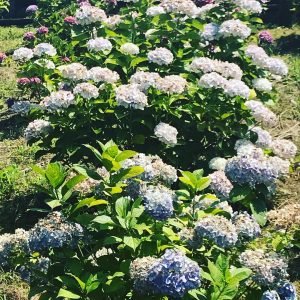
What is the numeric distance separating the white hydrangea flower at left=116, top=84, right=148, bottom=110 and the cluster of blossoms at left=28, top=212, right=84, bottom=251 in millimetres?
1682

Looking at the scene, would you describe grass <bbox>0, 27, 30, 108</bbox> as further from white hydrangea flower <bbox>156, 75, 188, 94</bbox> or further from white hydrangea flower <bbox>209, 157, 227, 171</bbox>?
white hydrangea flower <bbox>209, 157, 227, 171</bbox>

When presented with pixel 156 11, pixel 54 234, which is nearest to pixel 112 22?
pixel 156 11

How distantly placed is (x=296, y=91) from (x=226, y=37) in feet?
8.28

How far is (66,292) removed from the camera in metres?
2.48

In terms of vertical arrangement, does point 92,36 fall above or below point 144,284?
below

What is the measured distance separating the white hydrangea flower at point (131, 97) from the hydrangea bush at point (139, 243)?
47.9 inches

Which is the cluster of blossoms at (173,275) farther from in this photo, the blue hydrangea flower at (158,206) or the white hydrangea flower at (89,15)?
the white hydrangea flower at (89,15)

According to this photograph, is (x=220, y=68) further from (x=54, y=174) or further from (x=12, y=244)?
(x=12, y=244)

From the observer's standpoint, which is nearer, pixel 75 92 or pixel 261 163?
pixel 261 163

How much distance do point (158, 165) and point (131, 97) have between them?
3.76ft

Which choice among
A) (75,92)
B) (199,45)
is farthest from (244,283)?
(199,45)

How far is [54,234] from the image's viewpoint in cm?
265

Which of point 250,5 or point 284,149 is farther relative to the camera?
point 250,5

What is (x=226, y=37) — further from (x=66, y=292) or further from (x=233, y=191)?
(x=66, y=292)
